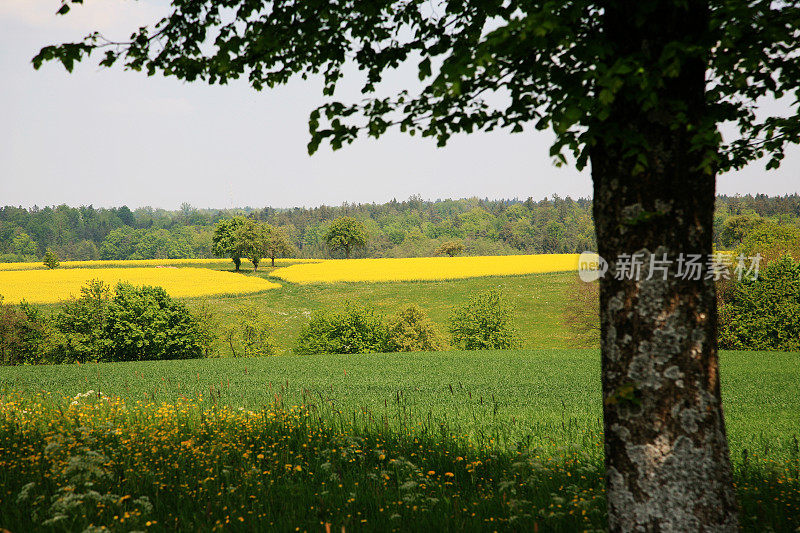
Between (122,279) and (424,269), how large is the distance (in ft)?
126

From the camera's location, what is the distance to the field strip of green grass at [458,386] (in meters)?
10.9

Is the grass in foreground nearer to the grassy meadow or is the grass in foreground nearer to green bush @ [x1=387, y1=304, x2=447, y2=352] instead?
the grassy meadow

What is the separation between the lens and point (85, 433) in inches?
258

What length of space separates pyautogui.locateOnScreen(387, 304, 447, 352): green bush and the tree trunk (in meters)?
36.0

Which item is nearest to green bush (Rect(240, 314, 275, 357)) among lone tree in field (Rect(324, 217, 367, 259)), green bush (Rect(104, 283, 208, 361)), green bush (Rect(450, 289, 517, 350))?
green bush (Rect(104, 283, 208, 361))

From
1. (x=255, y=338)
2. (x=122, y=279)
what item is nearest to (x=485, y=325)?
(x=255, y=338)

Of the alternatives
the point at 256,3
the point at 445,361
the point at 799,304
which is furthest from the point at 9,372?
the point at 799,304

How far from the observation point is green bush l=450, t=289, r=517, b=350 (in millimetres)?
40656

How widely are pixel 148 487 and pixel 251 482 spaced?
111 centimetres

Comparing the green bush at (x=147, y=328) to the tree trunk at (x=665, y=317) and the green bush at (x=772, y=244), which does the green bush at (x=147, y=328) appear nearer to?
the tree trunk at (x=665, y=317)

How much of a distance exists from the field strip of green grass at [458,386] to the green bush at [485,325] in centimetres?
791

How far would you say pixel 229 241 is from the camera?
80.7 m

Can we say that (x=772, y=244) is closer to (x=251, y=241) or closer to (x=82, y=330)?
(x=82, y=330)

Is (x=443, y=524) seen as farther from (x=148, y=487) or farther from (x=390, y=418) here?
(x=390, y=418)
